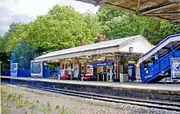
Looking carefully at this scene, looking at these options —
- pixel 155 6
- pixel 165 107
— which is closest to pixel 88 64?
pixel 165 107

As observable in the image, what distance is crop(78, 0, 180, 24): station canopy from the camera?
2818 millimetres

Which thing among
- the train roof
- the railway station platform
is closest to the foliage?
the railway station platform

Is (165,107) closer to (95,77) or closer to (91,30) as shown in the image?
(95,77)

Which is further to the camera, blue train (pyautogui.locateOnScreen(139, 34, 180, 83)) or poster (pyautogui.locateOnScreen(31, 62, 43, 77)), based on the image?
poster (pyautogui.locateOnScreen(31, 62, 43, 77))

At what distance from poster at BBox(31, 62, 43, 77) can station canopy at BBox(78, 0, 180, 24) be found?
28368mm

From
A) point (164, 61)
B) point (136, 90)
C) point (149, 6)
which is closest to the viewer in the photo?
point (149, 6)

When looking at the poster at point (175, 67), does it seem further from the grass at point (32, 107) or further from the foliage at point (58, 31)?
the foliage at point (58, 31)

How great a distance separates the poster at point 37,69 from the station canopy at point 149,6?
2837cm

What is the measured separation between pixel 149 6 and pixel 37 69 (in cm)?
3021

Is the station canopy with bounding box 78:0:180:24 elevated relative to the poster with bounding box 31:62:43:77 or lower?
elevated

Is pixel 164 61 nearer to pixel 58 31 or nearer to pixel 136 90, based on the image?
pixel 136 90

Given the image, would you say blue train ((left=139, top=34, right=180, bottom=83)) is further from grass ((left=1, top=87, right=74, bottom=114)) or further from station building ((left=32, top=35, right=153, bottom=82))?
grass ((left=1, top=87, right=74, bottom=114))

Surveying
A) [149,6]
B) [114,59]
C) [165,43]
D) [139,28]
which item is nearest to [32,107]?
[149,6]

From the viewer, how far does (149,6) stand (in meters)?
3.05
